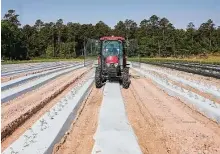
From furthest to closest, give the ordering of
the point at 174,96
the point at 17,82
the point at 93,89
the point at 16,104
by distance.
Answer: the point at 17,82
the point at 93,89
the point at 174,96
the point at 16,104

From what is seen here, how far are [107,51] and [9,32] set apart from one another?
6024cm

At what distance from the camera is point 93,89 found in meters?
15.3

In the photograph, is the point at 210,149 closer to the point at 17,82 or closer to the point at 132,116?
the point at 132,116

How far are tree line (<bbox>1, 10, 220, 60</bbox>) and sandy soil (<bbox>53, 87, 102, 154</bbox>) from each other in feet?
193

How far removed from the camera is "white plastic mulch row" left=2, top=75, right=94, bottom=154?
5.97 meters

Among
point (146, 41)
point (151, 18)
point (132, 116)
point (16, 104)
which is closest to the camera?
point (132, 116)

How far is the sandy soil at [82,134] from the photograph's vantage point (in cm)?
619

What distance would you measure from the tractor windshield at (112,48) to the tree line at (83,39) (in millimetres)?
52860

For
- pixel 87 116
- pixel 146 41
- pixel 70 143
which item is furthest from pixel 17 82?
pixel 146 41

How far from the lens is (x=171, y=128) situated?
25.4ft

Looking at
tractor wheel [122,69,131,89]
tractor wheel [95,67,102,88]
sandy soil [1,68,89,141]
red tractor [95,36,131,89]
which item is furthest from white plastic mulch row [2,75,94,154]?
red tractor [95,36,131,89]

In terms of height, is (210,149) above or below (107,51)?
below

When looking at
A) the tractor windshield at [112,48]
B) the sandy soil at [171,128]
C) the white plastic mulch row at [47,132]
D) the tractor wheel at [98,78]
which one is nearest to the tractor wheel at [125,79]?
the tractor windshield at [112,48]

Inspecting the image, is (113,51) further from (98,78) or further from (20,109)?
(20,109)
